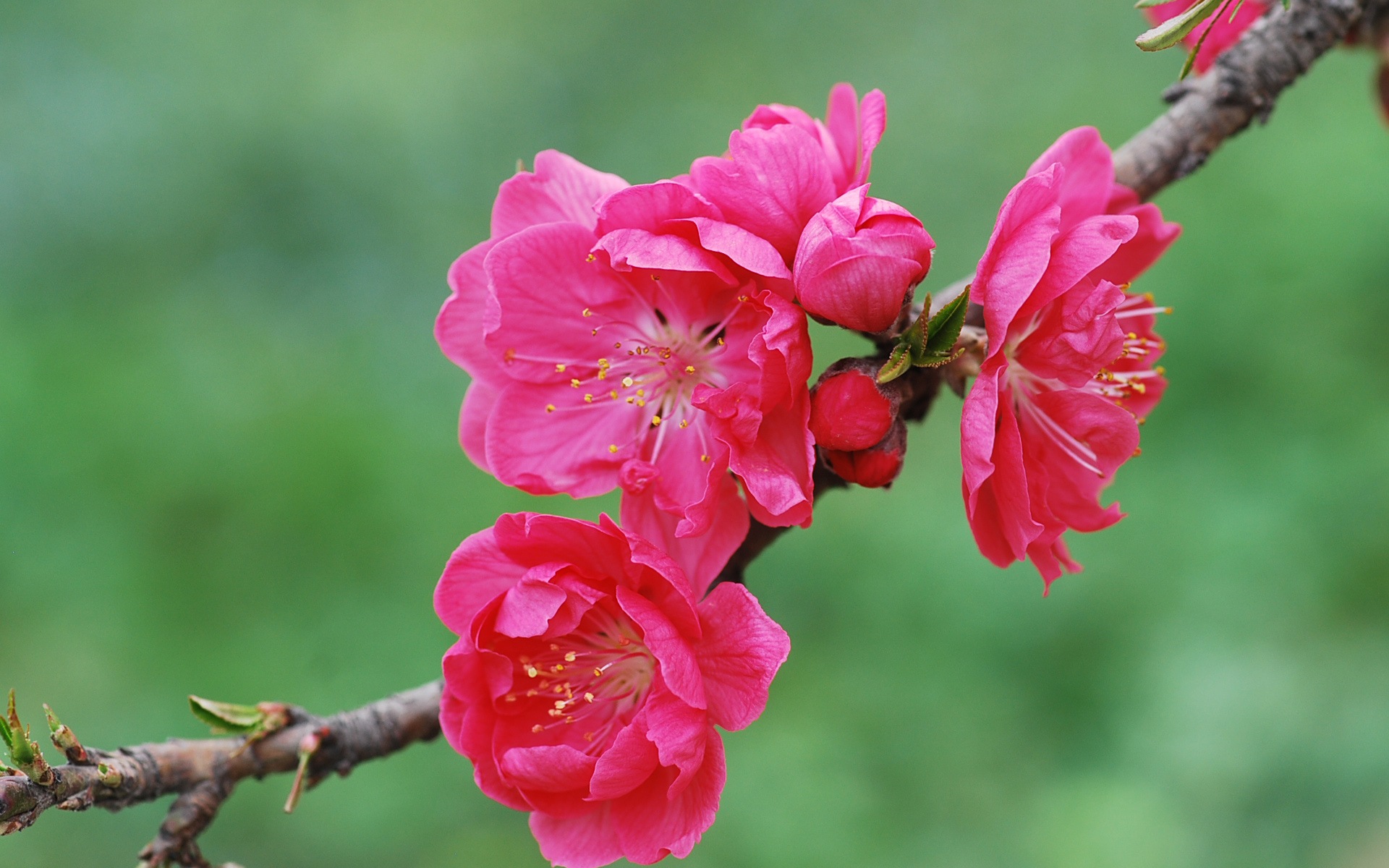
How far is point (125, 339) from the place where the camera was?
241cm

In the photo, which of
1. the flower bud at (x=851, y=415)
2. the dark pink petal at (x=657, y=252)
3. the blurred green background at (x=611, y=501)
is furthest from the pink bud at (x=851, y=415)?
the blurred green background at (x=611, y=501)

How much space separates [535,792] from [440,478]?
159 cm

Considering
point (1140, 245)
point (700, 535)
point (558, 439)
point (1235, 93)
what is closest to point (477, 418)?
point (558, 439)

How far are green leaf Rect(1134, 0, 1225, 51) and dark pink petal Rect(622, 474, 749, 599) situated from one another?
0.37 metres

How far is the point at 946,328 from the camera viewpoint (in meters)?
0.67

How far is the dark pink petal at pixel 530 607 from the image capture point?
2.29 feet

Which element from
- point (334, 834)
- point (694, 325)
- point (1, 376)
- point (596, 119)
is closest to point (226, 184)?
point (1, 376)

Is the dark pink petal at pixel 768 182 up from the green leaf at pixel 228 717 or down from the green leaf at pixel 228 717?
up

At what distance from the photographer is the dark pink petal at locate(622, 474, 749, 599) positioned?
708 millimetres

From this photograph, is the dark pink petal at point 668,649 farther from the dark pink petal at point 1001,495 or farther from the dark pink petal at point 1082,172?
the dark pink petal at point 1082,172

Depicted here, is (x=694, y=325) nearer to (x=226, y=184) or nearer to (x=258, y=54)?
(x=226, y=184)

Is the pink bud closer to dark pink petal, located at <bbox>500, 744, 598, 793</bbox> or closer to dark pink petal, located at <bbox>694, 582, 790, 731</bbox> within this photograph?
dark pink petal, located at <bbox>694, 582, 790, 731</bbox>

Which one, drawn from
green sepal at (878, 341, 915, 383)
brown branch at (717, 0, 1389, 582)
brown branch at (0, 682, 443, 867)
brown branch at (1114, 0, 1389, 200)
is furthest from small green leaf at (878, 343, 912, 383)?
brown branch at (0, 682, 443, 867)

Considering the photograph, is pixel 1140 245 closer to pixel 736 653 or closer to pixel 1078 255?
pixel 1078 255
